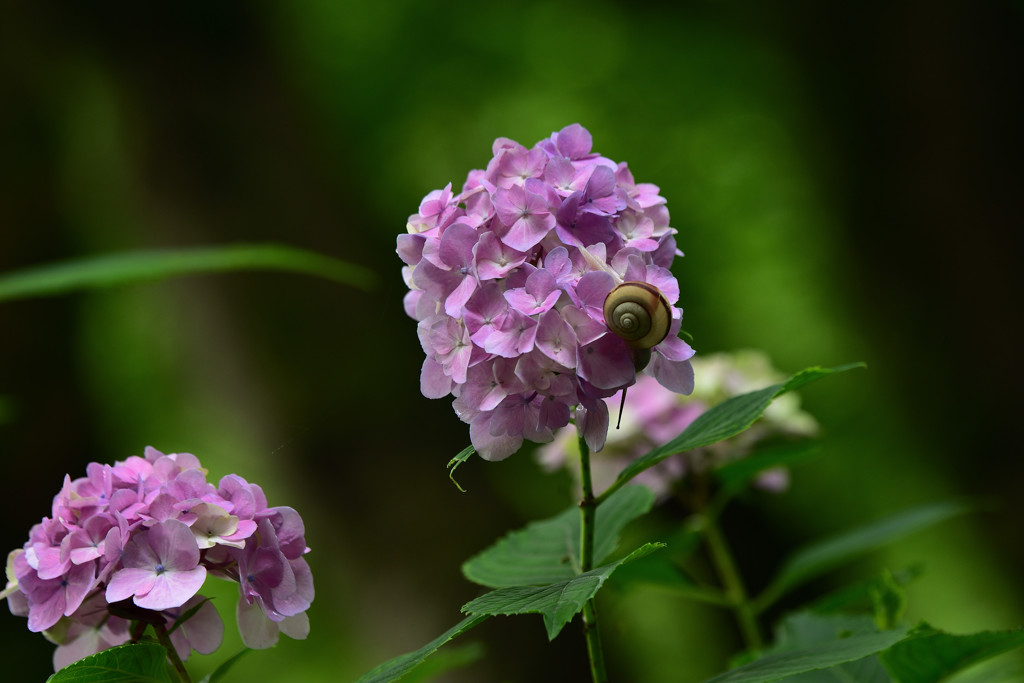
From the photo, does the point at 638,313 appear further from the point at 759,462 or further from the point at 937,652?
the point at 759,462

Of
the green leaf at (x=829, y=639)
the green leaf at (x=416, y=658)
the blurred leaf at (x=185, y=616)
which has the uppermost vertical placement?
the blurred leaf at (x=185, y=616)

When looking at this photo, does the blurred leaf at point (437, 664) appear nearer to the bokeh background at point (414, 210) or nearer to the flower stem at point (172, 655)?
the flower stem at point (172, 655)

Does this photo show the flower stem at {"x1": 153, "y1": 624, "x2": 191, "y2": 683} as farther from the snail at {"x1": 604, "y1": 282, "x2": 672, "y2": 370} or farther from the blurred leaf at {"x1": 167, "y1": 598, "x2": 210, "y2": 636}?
the snail at {"x1": 604, "y1": 282, "x2": 672, "y2": 370}

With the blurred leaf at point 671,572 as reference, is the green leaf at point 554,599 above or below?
above

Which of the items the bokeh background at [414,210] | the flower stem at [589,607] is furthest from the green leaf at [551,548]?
the bokeh background at [414,210]

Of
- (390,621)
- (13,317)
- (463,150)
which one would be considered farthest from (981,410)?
(13,317)

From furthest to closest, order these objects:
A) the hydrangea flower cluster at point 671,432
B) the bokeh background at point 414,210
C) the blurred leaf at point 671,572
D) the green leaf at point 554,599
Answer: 1. the bokeh background at point 414,210
2. the hydrangea flower cluster at point 671,432
3. the blurred leaf at point 671,572
4. the green leaf at point 554,599

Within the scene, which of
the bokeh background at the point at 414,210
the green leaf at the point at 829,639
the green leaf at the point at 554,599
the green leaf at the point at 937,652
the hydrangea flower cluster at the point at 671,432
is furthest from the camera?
the bokeh background at the point at 414,210
